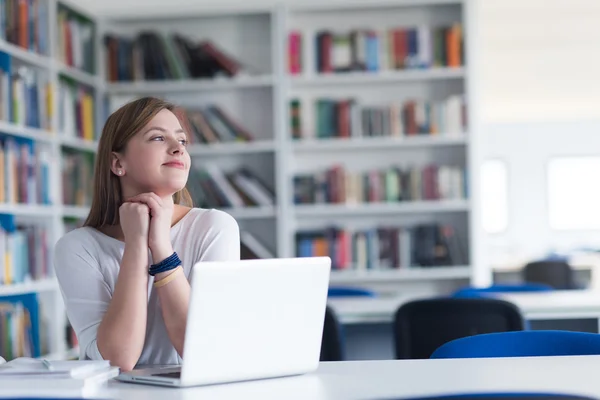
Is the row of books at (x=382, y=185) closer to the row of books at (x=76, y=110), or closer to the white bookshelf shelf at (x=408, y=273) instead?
the white bookshelf shelf at (x=408, y=273)

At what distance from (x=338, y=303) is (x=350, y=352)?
199 millimetres

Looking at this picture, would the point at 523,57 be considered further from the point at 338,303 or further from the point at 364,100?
the point at 338,303

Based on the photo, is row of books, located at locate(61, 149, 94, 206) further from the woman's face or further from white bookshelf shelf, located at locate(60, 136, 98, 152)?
the woman's face

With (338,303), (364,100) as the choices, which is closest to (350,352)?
(338,303)

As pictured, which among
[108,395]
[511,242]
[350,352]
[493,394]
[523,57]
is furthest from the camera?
[511,242]

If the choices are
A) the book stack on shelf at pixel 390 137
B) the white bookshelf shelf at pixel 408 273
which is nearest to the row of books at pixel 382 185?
the book stack on shelf at pixel 390 137

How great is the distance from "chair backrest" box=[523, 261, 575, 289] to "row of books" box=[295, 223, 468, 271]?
1.79 m

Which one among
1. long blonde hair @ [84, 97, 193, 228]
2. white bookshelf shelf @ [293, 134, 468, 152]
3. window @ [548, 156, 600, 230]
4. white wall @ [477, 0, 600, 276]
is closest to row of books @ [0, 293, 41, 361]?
white bookshelf shelf @ [293, 134, 468, 152]

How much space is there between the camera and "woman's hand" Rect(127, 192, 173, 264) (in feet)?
5.83

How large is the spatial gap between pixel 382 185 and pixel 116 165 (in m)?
3.42

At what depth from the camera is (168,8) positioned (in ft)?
17.2

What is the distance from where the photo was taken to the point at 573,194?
472 inches

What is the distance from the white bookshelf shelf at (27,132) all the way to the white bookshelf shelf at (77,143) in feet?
0.48

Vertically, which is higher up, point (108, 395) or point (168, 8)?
point (168, 8)
